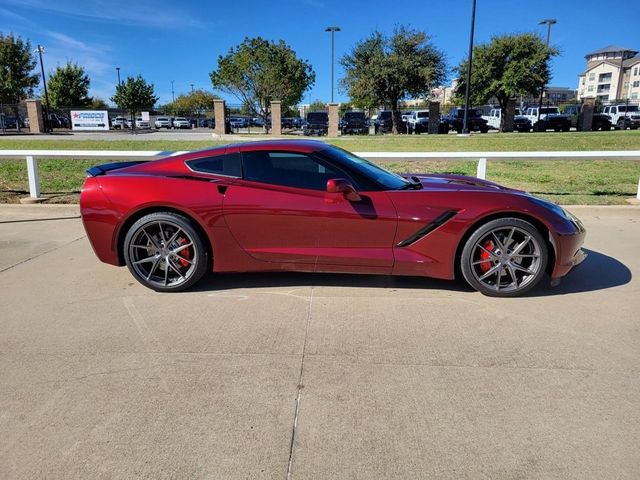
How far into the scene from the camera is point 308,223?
4457 millimetres

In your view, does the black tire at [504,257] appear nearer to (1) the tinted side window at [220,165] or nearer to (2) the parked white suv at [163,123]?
(1) the tinted side window at [220,165]

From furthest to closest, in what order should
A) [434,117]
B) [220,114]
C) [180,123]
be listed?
1. [180,123]
2. [434,117]
3. [220,114]

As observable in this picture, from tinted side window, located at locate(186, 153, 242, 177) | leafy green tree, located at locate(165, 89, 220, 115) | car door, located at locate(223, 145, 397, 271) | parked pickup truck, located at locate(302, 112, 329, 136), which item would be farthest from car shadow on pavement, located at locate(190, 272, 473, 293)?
leafy green tree, located at locate(165, 89, 220, 115)

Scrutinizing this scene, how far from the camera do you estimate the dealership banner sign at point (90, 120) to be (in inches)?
1671

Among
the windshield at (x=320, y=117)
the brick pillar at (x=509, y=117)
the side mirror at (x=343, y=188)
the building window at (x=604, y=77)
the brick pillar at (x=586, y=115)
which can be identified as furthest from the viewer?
the building window at (x=604, y=77)

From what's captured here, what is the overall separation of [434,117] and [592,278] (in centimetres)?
3612

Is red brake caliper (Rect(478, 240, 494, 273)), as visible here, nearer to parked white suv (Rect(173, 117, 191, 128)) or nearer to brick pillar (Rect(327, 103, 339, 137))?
brick pillar (Rect(327, 103, 339, 137))

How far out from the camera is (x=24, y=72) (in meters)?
52.6

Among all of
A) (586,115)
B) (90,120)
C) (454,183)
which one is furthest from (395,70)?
(454,183)

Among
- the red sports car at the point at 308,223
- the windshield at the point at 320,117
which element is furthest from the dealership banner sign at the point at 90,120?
the red sports car at the point at 308,223

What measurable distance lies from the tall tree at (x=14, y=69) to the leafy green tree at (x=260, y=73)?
2073cm

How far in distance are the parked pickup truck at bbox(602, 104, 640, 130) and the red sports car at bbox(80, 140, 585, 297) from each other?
139 ft

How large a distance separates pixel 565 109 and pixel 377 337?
Answer: 4565 centimetres

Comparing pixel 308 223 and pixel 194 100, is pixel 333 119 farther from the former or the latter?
pixel 194 100
